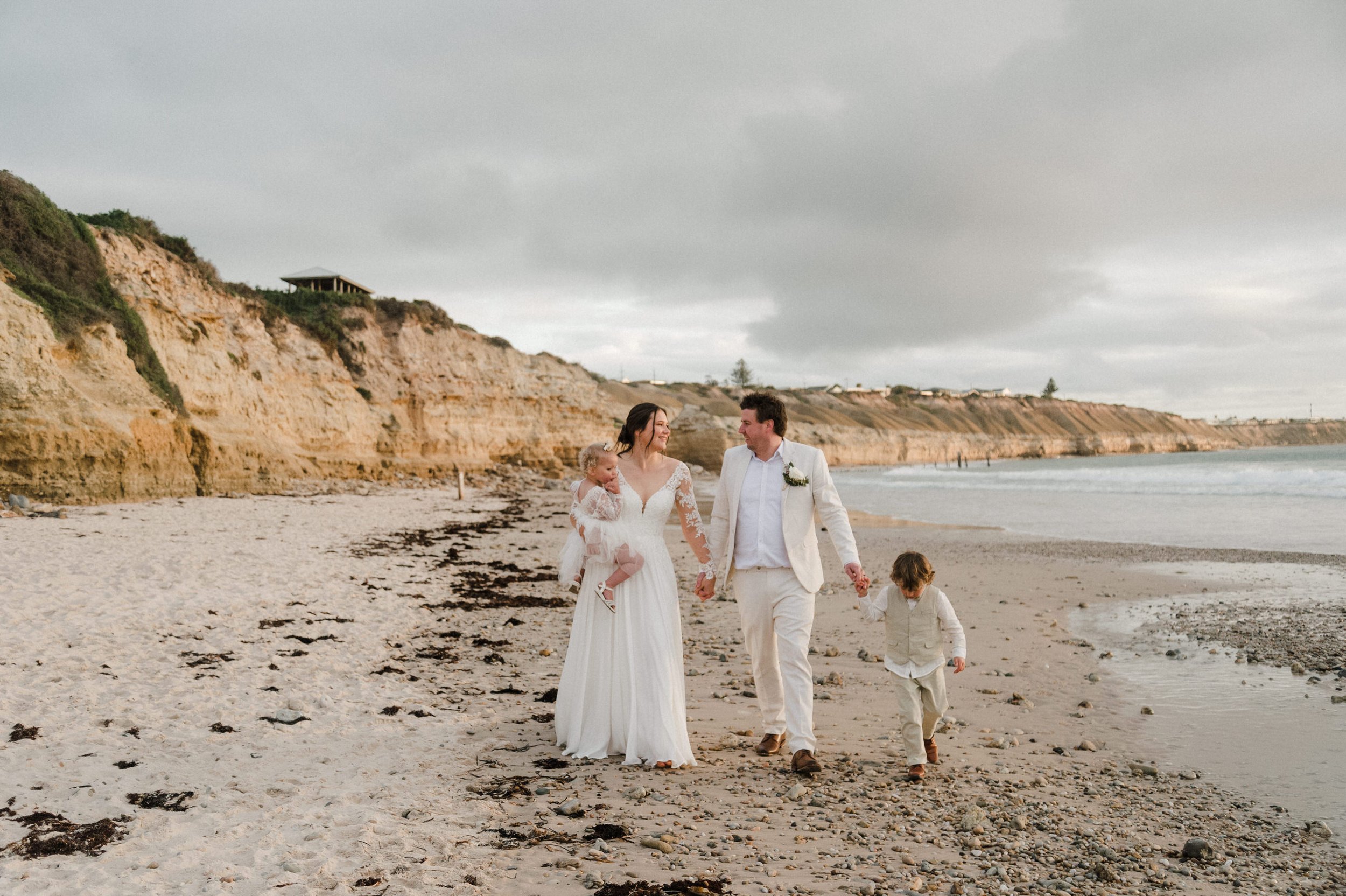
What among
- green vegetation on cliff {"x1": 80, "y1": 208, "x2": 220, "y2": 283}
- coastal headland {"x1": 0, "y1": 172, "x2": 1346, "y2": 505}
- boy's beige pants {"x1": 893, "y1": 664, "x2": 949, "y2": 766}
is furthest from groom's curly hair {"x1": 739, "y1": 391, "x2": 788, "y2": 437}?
green vegetation on cliff {"x1": 80, "y1": 208, "x2": 220, "y2": 283}

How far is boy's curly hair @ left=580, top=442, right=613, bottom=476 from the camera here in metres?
4.89

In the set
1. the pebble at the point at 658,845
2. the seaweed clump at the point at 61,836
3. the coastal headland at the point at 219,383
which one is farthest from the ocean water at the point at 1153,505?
the seaweed clump at the point at 61,836

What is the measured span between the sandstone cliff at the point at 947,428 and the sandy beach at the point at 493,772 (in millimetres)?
48174

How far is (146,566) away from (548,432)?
2932 centimetres

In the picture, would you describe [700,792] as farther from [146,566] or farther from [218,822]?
[146,566]

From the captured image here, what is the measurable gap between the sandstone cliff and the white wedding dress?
165 ft

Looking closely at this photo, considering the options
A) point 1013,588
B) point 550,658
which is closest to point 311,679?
point 550,658

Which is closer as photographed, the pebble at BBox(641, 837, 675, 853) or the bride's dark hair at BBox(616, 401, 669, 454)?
the pebble at BBox(641, 837, 675, 853)

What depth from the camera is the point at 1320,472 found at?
28.2 m

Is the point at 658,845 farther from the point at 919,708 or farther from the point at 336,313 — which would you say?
the point at 336,313

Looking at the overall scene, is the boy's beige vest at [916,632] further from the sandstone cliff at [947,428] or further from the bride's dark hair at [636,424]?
the sandstone cliff at [947,428]

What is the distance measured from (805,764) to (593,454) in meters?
Result: 2.25

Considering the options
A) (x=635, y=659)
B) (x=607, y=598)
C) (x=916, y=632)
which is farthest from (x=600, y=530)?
(x=916, y=632)

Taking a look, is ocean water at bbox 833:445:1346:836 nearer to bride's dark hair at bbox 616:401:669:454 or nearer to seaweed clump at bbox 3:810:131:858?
bride's dark hair at bbox 616:401:669:454
